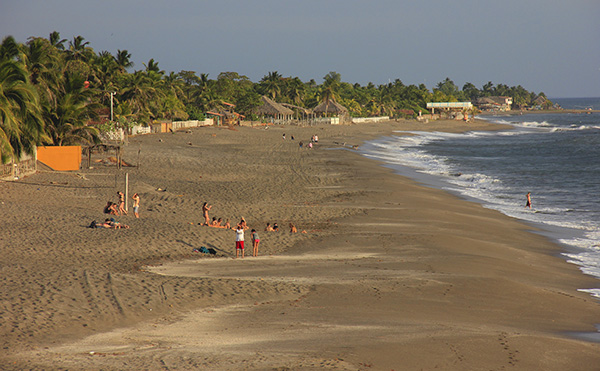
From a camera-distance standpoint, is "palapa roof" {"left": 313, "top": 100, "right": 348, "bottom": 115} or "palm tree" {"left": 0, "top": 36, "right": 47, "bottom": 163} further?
"palapa roof" {"left": 313, "top": 100, "right": 348, "bottom": 115}

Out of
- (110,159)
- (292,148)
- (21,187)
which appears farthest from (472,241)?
(292,148)

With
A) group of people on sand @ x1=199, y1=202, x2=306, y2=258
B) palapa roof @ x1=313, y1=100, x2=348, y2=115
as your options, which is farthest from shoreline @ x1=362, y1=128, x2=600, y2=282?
palapa roof @ x1=313, y1=100, x2=348, y2=115

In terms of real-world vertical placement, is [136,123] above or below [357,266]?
above

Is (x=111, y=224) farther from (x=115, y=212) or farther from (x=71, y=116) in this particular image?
(x=71, y=116)

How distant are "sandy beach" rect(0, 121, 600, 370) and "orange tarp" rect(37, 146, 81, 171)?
316 centimetres

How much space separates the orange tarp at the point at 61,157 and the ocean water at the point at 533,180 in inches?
854

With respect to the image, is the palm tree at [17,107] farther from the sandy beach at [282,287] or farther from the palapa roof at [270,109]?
the palapa roof at [270,109]

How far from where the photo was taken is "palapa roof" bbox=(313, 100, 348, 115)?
362 feet

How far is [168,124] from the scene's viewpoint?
2584 inches

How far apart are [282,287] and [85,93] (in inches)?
1099

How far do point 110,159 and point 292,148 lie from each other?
24221 millimetres

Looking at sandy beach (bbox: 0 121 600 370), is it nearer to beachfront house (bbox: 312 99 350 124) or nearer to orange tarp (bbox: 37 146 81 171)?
orange tarp (bbox: 37 146 81 171)

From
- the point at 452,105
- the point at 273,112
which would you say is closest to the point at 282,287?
the point at 273,112

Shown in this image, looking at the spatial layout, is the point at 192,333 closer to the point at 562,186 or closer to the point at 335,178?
the point at 335,178
